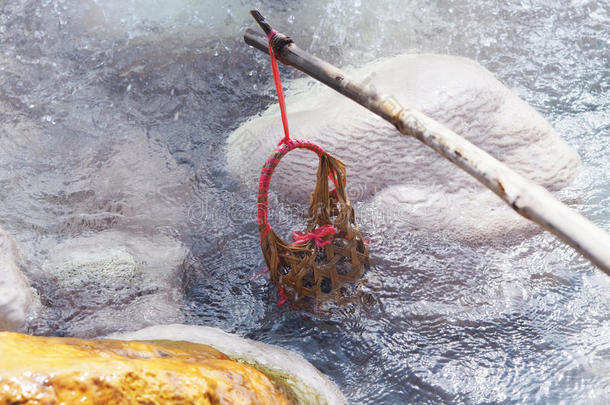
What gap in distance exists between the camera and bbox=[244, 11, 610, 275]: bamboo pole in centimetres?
155

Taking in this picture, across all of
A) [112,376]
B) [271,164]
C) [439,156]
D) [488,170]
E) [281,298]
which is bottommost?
[281,298]

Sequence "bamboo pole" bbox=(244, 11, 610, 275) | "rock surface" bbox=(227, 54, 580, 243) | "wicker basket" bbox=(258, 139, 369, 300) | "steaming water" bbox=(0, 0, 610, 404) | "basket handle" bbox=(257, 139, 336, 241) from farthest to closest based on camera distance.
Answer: "rock surface" bbox=(227, 54, 580, 243) → "steaming water" bbox=(0, 0, 610, 404) → "wicker basket" bbox=(258, 139, 369, 300) → "basket handle" bbox=(257, 139, 336, 241) → "bamboo pole" bbox=(244, 11, 610, 275)

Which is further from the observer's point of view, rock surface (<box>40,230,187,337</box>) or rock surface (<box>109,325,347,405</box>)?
rock surface (<box>40,230,187,337</box>)

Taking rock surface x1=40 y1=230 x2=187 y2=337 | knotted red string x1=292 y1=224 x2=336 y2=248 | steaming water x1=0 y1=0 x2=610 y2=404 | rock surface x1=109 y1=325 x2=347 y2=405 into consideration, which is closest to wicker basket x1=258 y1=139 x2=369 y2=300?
knotted red string x1=292 y1=224 x2=336 y2=248

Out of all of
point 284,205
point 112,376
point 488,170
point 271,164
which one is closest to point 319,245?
point 271,164

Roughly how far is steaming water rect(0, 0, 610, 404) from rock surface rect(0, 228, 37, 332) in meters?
0.13

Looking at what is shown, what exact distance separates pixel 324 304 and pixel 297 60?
4.15ft

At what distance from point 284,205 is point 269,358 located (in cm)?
131

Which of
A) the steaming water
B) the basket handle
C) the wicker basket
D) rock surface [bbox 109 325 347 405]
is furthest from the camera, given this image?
the steaming water

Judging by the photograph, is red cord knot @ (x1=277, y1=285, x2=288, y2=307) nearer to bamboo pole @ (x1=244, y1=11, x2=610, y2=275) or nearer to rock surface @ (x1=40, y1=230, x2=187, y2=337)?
rock surface @ (x1=40, y1=230, x2=187, y2=337)

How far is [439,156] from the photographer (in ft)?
11.6

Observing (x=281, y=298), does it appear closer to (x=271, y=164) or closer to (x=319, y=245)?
(x=319, y=245)

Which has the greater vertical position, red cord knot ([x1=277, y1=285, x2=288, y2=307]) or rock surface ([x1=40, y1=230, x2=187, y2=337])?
red cord knot ([x1=277, y1=285, x2=288, y2=307])

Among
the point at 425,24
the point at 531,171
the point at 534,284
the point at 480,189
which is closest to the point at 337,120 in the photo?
the point at 480,189
